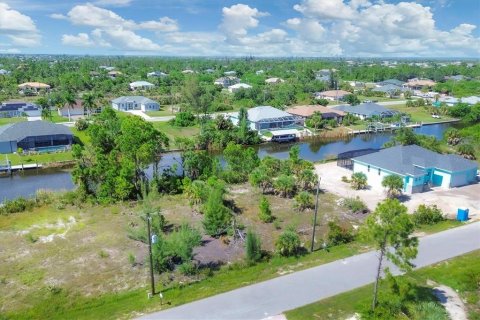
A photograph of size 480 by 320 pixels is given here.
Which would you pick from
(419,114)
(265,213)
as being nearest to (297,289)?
(265,213)

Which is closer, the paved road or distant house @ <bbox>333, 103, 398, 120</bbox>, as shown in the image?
the paved road

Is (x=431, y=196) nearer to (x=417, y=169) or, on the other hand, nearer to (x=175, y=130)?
(x=417, y=169)

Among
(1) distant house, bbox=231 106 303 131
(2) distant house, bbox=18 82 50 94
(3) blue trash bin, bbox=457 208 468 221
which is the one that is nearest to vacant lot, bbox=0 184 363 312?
(3) blue trash bin, bbox=457 208 468 221

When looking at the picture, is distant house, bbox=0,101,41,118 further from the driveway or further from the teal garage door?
the teal garage door

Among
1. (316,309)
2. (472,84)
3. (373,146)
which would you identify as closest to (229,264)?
(316,309)

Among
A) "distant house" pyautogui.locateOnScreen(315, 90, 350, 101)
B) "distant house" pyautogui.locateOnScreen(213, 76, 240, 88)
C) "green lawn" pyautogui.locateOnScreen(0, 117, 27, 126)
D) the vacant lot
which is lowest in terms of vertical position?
the vacant lot

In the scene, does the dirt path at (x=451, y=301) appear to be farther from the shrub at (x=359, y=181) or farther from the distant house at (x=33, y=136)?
the distant house at (x=33, y=136)

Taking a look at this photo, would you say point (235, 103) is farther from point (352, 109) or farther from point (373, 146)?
point (373, 146)
